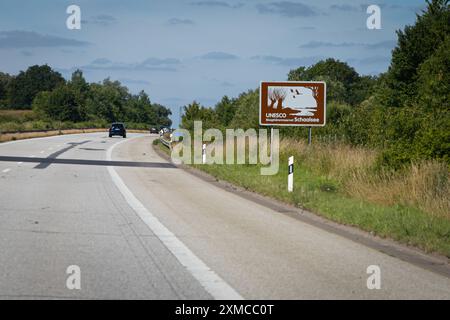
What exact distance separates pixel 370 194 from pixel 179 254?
857cm

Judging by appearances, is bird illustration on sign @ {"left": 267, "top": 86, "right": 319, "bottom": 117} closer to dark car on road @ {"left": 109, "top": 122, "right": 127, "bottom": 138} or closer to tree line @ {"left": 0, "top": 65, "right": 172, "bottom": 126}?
dark car on road @ {"left": 109, "top": 122, "right": 127, "bottom": 138}

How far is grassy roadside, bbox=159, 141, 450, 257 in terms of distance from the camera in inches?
472

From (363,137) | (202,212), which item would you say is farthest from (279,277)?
(363,137)

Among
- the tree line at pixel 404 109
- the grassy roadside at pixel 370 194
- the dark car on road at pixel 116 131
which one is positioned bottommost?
the dark car on road at pixel 116 131

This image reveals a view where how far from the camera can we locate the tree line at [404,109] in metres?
19.5

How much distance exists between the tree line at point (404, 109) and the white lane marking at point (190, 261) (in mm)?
8427

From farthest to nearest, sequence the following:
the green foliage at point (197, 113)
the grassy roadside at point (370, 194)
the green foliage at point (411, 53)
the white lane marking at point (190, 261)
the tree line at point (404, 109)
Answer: the green foliage at point (197, 113) → the green foliage at point (411, 53) → the tree line at point (404, 109) → the grassy roadside at point (370, 194) → the white lane marking at point (190, 261)

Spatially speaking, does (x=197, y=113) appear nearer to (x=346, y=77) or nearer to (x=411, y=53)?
(x=411, y=53)

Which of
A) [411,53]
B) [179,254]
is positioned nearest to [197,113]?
[411,53]

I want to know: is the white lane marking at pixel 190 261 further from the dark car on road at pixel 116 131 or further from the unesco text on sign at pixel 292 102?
the dark car on road at pixel 116 131

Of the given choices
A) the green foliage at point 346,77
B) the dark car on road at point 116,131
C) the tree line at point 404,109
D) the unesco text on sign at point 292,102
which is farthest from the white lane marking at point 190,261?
the green foliage at point 346,77

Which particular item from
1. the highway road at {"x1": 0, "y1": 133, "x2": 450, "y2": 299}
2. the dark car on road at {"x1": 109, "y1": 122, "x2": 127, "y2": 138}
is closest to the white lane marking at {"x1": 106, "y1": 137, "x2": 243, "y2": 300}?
the highway road at {"x1": 0, "y1": 133, "x2": 450, "y2": 299}

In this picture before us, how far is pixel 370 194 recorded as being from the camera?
16.9m

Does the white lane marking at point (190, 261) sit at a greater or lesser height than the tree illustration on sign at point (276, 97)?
lesser
